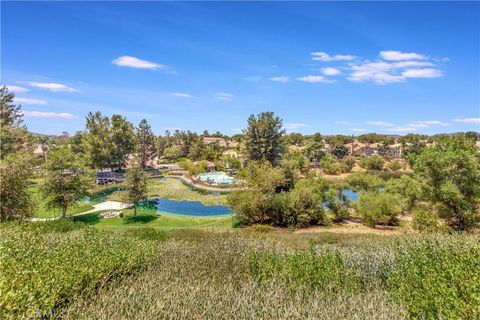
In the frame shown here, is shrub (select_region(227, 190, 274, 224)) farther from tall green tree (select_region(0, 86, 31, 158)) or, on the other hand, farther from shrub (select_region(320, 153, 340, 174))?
shrub (select_region(320, 153, 340, 174))

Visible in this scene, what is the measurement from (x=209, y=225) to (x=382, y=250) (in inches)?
857

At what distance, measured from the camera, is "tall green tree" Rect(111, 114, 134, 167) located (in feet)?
219

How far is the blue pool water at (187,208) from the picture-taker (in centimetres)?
3747

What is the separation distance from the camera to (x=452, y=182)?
910 inches

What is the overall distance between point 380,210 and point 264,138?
25.8 metres

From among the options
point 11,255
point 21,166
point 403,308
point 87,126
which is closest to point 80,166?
point 21,166

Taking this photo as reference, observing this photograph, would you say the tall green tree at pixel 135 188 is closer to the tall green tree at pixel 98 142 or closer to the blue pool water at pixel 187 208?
the blue pool water at pixel 187 208

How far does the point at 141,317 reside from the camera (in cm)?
588

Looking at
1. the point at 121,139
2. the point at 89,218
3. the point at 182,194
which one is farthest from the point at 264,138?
the point at 121,139

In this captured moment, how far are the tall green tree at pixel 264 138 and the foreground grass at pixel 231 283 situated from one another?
40451mm

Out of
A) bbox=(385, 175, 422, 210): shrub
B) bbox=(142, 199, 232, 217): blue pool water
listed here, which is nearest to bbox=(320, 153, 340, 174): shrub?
bbox=(385, 175, 422, 210): shrub

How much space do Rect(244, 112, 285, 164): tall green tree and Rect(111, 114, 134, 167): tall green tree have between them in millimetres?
31932

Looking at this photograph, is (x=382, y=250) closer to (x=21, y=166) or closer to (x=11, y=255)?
(x=11, y=255)

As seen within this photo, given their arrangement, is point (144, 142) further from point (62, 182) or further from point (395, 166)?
point (395, 166)
